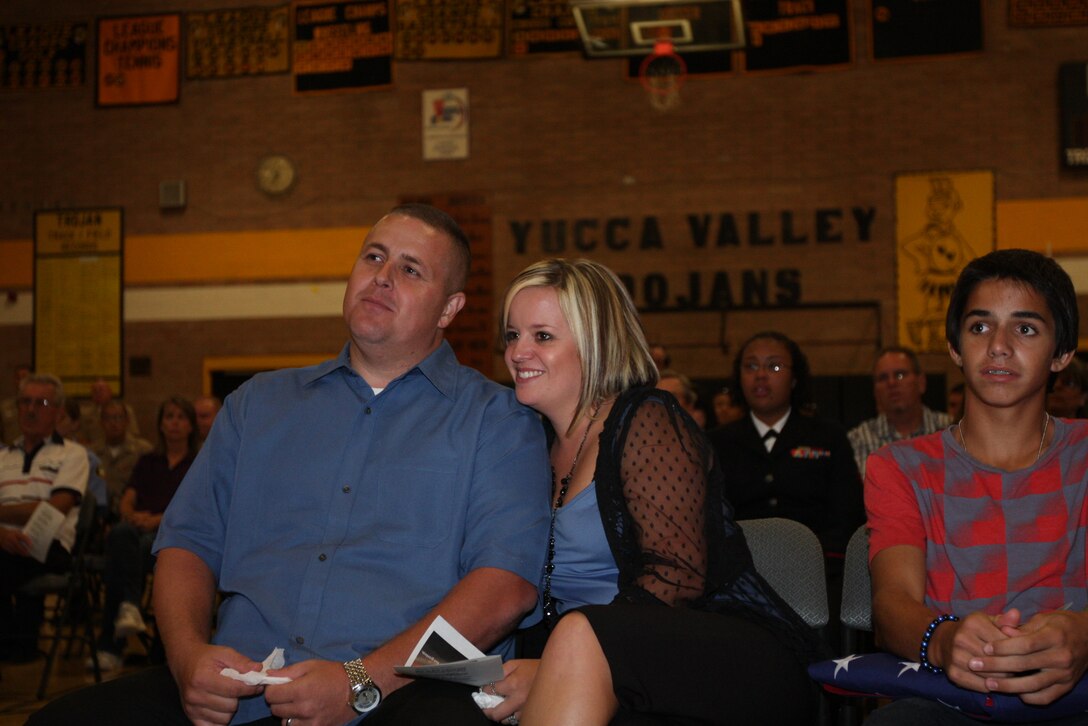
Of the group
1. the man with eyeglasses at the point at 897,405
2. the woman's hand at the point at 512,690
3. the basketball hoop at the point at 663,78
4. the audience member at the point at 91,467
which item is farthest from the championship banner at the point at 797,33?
the woman's hand at the point at 512,690

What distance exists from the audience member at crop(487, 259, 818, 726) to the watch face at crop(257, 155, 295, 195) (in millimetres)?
7783

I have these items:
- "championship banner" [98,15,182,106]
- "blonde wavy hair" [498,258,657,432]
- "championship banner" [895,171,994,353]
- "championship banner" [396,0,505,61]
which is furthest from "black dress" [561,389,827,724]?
"championship banner" [98,15,182,106]

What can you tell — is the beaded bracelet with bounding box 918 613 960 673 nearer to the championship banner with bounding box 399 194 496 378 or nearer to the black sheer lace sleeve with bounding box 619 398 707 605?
the black sheer lace sleeve with bounding box 619 398 707 605

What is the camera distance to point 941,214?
28.0ft

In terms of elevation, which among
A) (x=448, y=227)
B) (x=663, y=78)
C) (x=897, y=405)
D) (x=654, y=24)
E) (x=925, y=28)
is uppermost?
(x=925, y=28)

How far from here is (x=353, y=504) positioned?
224cm

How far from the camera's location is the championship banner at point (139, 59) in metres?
9.92

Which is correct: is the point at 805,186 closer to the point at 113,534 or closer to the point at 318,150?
the point at 318,150

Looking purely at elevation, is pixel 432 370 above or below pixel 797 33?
below

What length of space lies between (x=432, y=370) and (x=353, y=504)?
1.18 feet

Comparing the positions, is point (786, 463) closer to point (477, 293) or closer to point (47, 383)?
point (47, 383)

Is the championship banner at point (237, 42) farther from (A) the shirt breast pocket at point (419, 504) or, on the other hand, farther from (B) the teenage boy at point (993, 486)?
(B) the teenage boy at point (993, 486)

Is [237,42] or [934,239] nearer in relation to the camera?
[934,239]

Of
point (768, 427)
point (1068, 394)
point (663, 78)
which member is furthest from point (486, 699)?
point (663, 78)
